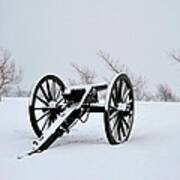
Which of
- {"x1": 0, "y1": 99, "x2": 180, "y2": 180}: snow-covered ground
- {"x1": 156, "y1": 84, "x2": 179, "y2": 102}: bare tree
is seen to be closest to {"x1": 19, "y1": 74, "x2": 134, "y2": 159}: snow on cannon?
{"x1": 0, "y1": 99, "x2": 180, "y2": 180}: snow-covered ground

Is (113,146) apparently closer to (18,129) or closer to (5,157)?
(5,157)

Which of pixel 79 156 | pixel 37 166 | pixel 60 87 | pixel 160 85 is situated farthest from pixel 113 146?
pixel 160 85

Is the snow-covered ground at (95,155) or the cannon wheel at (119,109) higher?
the cannon wheel at (119,109)

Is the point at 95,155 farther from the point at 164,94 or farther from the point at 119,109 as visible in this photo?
the point at 164,94

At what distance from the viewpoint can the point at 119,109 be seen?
13.2 ft

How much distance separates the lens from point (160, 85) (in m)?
17.5

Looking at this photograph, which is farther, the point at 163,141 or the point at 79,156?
the point at 163,141

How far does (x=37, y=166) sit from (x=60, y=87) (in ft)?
6.06

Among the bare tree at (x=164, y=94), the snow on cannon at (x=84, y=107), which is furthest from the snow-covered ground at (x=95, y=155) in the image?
the bare tree at (x=164, y=94)

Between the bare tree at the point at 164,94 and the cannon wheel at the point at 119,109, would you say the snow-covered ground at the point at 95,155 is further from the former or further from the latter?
the bare tree at the point at 164,94

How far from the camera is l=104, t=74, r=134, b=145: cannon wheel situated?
3737mm

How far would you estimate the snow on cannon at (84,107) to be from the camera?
12.0ft

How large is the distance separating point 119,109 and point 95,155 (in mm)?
775

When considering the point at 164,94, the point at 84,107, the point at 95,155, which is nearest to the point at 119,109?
the point at 84,107
